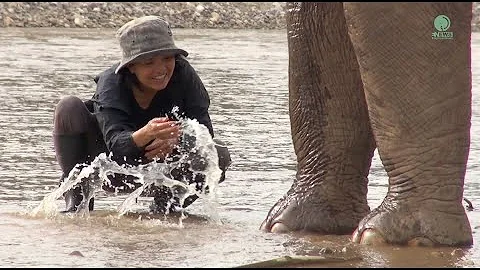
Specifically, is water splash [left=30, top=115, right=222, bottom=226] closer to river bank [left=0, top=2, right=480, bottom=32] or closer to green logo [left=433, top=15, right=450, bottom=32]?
green logo [left=433, top=15, right=450, bottom=32]

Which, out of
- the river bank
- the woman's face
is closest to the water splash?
the woman's face

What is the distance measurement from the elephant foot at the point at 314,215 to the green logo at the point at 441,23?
3.40 ft

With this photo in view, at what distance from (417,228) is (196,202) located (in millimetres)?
1617

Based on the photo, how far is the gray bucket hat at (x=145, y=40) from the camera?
20.6ft

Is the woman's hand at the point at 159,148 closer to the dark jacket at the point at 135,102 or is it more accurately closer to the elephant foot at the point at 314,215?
the dark jacket at the point at 135,102

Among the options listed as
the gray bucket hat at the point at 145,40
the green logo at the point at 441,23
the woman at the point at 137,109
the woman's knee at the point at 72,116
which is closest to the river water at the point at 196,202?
the woman at the point at 137,109

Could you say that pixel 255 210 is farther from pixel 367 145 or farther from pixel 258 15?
pixel 258 15

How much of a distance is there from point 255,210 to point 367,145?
56cm

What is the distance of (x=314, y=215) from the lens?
20.2 ft

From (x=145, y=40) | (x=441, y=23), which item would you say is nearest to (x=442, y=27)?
→ (x=441, y=23)

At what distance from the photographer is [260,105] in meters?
10.7

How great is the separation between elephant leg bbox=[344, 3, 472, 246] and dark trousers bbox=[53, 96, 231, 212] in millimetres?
1031

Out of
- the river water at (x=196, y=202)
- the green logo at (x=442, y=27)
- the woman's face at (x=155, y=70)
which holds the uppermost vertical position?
the green logo at (x=442, y=27)

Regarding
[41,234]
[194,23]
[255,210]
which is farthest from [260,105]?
[194,23]
